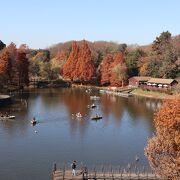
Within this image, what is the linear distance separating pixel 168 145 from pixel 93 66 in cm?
8760

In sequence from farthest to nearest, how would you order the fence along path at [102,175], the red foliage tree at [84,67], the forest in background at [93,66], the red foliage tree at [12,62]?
the red foliage tree at [84,67] → the forest in background at [93,66] → the red foliage tree at [12,62] → the fence along path at [102,175]

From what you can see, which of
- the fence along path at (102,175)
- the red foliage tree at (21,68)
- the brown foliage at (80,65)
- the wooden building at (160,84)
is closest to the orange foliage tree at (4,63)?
the red foliage tree at (21,68)

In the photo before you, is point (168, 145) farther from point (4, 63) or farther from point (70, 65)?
point (70, 65)

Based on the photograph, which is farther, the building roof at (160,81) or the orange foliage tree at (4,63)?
the building roof at (160,81)

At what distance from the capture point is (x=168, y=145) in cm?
2314

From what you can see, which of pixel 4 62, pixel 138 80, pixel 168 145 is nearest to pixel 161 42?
pixel 138 80

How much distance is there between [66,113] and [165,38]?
56102mm

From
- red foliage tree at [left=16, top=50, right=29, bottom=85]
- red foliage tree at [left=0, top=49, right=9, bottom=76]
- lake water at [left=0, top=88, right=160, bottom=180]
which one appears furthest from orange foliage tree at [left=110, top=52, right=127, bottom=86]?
red foliage tree at [left=0, top=49, right=9, bottom=76]

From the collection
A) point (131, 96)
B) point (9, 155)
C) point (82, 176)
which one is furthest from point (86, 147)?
point (131, 96)

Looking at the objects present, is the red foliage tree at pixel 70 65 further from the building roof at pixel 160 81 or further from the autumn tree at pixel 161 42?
the building roof at pixel 160 81

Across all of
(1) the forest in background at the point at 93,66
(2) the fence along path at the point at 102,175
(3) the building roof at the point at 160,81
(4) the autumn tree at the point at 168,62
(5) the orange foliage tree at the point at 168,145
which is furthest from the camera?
(4) the autumn tree at the point at 168,62

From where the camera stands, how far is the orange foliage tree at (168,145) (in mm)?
22609

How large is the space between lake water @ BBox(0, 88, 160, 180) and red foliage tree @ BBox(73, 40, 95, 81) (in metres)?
30.6

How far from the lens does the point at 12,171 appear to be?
34.6 m
